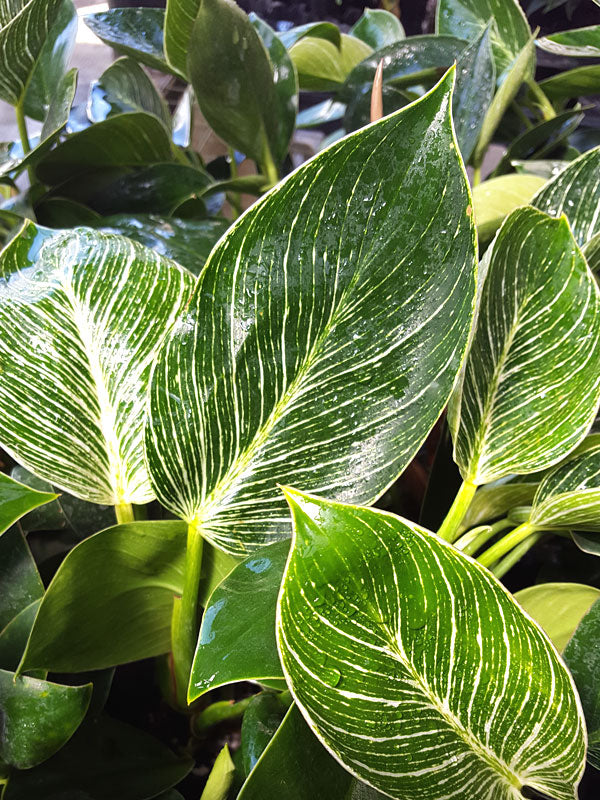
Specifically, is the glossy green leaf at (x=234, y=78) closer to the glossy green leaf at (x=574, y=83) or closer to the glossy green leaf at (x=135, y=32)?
the glossy green leaf at (x=135, y=32)

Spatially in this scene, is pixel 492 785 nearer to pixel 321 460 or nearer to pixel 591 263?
pixel 321 460

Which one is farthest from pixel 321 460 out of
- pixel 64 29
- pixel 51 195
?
pixel 64 29

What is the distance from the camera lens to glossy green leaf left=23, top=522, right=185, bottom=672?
0.40 meters

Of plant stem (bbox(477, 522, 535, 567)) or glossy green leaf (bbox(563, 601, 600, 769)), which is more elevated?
plant stem (bbox(477, 522, 535, 567))

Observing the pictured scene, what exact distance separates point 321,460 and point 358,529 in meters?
0.10

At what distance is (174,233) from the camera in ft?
2.09

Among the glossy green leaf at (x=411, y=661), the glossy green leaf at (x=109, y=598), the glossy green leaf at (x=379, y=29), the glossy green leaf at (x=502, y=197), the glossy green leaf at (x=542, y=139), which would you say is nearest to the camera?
the glossy green leaf at (x=411, y=661)

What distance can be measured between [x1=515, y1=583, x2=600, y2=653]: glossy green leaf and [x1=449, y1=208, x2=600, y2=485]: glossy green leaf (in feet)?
0.37

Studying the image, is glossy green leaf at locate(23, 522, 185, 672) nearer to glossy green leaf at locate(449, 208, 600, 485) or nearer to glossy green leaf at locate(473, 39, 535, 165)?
glossy green leaf at locate(449, 208, 600, 485)

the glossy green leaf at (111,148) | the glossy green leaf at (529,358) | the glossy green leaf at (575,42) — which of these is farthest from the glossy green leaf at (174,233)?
the glossy green leaf at (575,42)

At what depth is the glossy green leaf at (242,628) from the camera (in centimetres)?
33

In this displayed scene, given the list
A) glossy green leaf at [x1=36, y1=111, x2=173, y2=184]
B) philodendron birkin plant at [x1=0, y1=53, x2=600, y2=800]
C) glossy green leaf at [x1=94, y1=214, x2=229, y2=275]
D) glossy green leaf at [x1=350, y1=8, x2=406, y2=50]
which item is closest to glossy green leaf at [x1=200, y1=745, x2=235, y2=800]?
philodendron birkin plant at [x1=0, y1=53, x2=600, y2=800]

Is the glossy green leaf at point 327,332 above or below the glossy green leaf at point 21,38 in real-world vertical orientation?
below

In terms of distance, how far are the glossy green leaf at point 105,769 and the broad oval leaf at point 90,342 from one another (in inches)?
7.1
